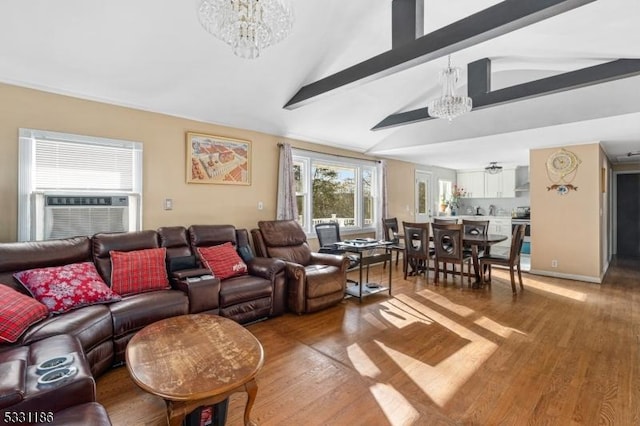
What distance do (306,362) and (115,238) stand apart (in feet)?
7.19

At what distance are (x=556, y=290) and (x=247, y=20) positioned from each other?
209 inches

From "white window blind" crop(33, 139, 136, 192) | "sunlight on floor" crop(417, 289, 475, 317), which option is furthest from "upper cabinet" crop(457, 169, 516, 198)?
"white window blind" crop(33, 139, 136, 192)

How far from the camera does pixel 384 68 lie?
291 centimetres

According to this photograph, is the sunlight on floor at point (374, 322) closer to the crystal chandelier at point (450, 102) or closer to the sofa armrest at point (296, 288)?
the sofa armrest at point (296, 288)

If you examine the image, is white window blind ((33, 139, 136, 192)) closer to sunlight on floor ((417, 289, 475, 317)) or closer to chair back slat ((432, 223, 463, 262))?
sunlight on floor ((417, 289, 475, 317))

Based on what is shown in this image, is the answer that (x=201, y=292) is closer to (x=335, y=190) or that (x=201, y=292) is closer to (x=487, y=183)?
(x=335, y=190)

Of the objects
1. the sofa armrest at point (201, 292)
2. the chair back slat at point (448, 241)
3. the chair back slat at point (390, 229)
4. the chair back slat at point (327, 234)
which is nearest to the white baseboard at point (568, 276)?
the chair back slat at point (448, 241)

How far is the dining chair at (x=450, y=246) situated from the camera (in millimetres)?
4777

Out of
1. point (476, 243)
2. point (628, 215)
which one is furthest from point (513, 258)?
point (628, 215)

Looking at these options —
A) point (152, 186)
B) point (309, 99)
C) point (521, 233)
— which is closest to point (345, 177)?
point (309, 99)

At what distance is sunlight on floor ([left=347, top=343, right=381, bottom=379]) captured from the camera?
7.86 feet

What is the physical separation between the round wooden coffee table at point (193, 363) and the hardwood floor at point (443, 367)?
46 centimetres

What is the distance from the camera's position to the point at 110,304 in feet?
8.40

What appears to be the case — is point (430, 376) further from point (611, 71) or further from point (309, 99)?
point (611, 71)
